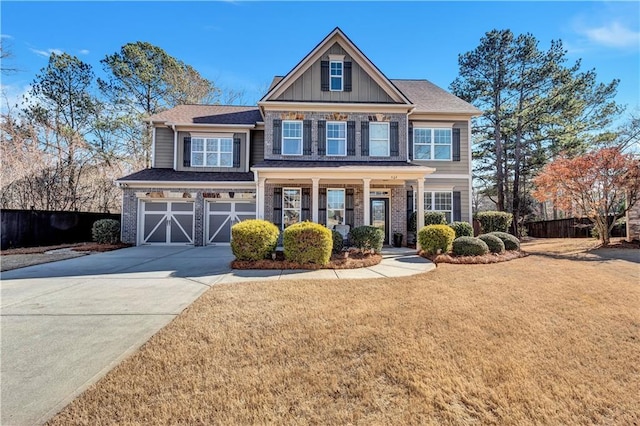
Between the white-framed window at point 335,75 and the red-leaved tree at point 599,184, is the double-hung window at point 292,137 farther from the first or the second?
the red-leaved tree at point 599,184

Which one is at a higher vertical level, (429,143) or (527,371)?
(429,143)

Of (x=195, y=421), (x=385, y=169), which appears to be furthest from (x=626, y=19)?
(x=195, y=421)

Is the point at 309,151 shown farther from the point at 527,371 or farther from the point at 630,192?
the point at 630,192

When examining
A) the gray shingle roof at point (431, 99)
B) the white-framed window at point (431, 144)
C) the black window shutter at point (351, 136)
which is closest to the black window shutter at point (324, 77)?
the black window shutter at point (351, 136)

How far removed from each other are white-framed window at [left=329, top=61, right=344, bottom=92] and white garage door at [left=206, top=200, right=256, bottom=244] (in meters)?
6.44

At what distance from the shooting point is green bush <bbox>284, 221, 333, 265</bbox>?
8648 mm

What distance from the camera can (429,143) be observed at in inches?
572

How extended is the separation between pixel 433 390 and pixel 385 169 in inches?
365

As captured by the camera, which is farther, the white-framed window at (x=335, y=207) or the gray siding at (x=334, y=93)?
the white-framed window at (x=335, y=207)

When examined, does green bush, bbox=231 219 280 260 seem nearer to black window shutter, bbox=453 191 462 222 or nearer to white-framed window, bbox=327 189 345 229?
white-framed window, bbox=327 189 345 229

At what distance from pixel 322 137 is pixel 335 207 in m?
3.18

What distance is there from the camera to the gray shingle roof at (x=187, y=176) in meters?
13.8

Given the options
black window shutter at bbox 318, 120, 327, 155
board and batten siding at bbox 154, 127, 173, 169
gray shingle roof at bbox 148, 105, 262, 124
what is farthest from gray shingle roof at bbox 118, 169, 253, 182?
black window shutter at bbox 318, 120, 327, 155

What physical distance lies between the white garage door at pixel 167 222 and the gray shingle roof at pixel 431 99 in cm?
1207
